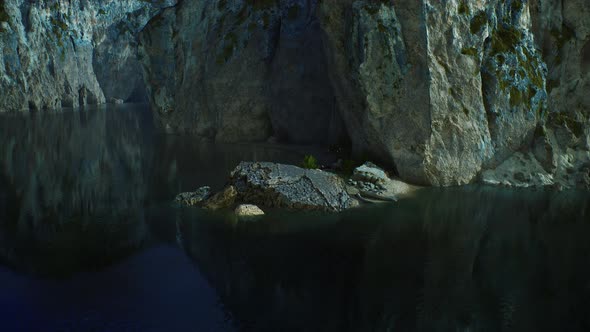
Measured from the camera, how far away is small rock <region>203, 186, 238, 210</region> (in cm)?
2984

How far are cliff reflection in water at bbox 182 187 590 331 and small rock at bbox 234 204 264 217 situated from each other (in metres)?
1.25

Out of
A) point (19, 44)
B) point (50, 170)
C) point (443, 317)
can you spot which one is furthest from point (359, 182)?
point (19, 44)

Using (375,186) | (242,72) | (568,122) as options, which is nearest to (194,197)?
(375,186)

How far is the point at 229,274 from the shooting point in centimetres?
2078

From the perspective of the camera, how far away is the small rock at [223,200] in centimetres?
2984

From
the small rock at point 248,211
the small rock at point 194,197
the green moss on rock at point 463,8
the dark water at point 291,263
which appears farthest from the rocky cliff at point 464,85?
the small rock at point 194,197

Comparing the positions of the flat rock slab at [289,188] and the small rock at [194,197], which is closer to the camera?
the flat rock slab at [289,188]

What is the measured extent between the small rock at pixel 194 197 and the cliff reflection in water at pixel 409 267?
3.60 meters

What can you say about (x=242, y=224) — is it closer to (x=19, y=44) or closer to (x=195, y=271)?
(x=195, y=271)

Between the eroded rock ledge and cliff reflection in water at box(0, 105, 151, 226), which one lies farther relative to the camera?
cliff reflection in water at box(0, 105, 151, 226)

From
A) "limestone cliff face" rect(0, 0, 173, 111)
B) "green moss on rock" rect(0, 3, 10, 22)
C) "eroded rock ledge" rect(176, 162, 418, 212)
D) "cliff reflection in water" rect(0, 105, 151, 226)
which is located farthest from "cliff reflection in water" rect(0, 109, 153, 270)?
"green moss on rock" rect(0, 3, 10, 22)

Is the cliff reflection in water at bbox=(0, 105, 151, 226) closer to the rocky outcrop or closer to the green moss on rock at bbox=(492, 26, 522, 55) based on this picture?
the rocky outcrop

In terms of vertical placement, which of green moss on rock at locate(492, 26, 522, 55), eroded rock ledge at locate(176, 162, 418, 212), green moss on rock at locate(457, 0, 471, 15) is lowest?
eroded rock ledge at locate(176, 162, 418, 212)

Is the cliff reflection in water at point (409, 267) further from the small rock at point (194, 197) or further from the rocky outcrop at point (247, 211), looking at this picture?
the small rock at point (194, 197)
